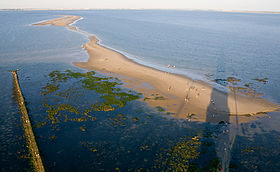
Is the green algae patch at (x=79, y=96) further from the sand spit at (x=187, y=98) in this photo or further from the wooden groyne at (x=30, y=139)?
the sand spit at (x=187, y=98)

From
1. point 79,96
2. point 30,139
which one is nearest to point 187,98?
point 79,96

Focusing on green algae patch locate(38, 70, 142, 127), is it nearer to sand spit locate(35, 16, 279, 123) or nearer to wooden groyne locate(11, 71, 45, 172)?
wooden groyne locate(11, 71, 45, 172)

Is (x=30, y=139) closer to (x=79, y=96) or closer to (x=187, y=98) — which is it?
(x=79, y=96)

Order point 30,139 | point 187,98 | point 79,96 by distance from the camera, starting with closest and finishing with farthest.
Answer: point 30,139 → point 187,98 → point 79,96

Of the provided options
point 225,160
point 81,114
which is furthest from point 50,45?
point 225,160

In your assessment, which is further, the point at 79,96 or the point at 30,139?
the point at 79,96

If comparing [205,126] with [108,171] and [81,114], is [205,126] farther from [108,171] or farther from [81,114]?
[81,114]

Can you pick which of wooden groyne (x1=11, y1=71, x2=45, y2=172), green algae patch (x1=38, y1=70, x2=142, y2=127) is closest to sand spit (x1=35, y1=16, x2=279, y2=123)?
green algae patch (x1=38, y1=70, x2=142, y2=127)

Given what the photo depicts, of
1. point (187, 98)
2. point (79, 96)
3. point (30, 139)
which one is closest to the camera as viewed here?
point (30, 139)
